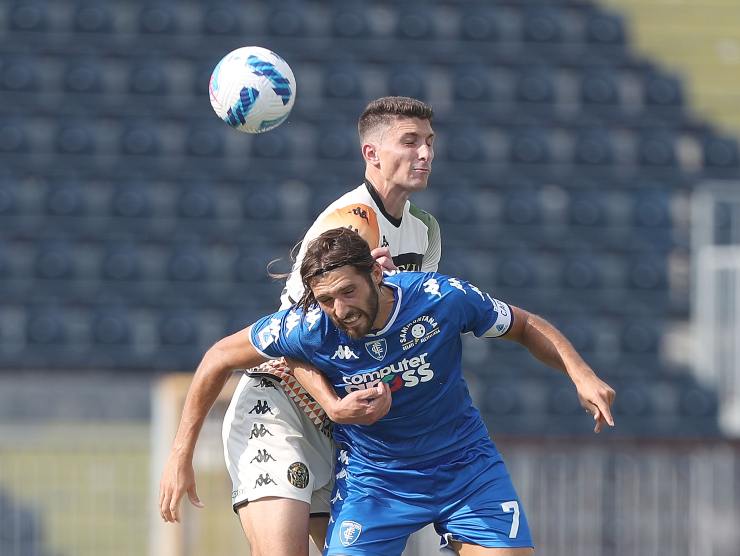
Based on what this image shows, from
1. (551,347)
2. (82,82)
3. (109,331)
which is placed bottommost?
(551,347)

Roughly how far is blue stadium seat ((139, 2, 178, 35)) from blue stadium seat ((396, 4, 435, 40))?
2.24 metres

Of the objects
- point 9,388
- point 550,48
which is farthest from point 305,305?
point 550,48

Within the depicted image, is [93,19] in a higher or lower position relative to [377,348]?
higher

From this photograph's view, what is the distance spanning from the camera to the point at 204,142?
43.4 feet

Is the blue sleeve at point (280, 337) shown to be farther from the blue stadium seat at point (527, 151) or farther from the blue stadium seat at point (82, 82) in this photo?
the blue stadium seat at point (527, 151)

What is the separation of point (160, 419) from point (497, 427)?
3482 mm

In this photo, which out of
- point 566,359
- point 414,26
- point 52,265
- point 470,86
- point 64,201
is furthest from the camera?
point 414,26

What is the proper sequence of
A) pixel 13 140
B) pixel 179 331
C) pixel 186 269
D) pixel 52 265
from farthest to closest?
pixel 13 140 → pixel 186 269 → pixel 52 265 → pixel 179 331

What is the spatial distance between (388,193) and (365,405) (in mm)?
939

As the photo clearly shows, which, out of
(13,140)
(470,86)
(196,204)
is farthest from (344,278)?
(470,86)

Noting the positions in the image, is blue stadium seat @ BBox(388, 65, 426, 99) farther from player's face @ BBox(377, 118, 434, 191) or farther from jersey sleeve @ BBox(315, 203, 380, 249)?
jersey sleeve @ BBox(315, 203, 380, 249)

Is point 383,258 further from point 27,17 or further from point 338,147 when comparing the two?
point 27,17

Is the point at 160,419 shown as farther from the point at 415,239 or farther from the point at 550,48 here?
the point at 550,48

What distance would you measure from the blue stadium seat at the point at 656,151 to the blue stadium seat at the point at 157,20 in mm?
4660
